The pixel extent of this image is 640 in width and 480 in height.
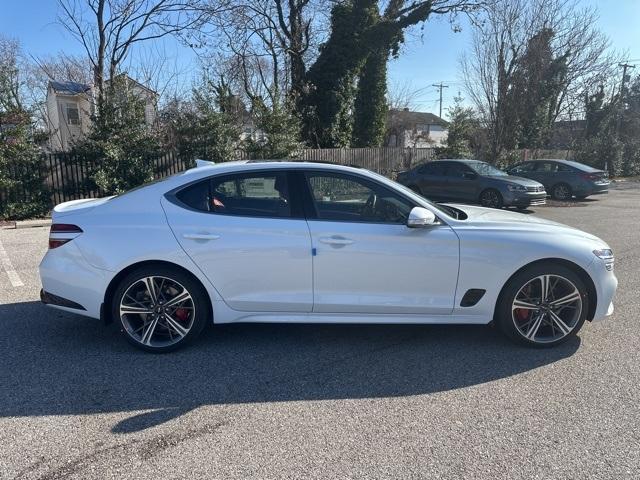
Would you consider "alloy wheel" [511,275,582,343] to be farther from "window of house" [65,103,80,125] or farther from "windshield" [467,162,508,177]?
"window of house" [65,103,80,125]

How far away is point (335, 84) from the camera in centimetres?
2203

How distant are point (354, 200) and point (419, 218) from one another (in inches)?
23.3

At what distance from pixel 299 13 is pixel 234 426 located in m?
24.1

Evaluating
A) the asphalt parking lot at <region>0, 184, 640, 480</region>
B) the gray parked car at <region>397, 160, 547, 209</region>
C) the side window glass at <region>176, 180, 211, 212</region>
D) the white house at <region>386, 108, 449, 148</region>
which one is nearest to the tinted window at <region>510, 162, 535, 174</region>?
the gray parked car at <region>397, 160, 547, 209</region>

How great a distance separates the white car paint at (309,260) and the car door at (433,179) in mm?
11147

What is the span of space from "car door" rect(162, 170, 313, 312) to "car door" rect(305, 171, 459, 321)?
0.50ft

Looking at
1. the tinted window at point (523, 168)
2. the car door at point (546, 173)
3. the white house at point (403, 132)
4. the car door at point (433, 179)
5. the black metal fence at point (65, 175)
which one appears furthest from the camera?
the white house at point (403, 132)

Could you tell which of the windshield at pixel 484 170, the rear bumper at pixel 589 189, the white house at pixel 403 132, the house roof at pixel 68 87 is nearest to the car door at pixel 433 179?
the windshield at pixel 484 170

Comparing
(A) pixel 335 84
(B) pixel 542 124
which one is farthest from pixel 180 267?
(B) pixel 542 124

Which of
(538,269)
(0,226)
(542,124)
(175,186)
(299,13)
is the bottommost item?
(0,226)

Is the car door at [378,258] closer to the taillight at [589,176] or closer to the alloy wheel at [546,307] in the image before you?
the alloy wheel at [546,307]

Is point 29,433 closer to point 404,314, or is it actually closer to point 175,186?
point 175,186

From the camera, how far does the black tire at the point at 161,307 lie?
3842 millimetres

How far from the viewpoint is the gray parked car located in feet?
44.3
